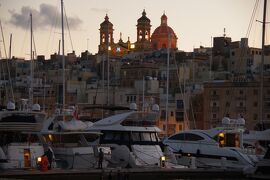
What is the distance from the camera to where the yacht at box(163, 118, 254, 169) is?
115 ft

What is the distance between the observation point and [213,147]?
36.2 m

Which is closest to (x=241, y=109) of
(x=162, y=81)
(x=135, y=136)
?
(x=162, y=81)

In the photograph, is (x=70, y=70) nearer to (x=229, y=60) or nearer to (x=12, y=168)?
(x=229, y=60)

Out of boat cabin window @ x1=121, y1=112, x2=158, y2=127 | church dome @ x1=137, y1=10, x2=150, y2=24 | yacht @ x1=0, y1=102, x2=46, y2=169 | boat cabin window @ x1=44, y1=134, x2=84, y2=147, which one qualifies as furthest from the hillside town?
yacht @ x1=0, y1=102, x2=46, y2=169

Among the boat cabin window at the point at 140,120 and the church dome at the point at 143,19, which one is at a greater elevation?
the church dome at the point at 143,19

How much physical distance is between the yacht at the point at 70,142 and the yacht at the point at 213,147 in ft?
14.9

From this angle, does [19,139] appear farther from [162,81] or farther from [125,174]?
[162,81]

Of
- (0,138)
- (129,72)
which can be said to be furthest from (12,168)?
(129,72)

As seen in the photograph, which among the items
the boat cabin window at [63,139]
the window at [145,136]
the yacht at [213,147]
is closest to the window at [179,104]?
the yacht at [213,147]

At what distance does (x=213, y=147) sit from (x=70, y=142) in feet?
22.4

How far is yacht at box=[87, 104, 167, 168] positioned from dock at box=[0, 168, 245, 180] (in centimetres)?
191

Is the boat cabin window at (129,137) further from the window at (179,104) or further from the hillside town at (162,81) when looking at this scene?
the window at (179,104)

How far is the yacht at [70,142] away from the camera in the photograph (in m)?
32.1

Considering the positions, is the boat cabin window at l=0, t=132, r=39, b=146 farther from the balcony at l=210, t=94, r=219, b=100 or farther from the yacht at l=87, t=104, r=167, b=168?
the balcony at l=210, t=94, r=219, b=100
